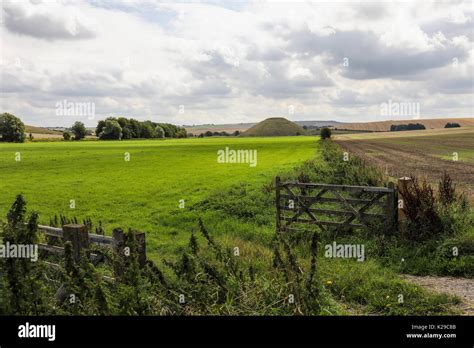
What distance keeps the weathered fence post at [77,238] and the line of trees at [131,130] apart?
10457 cm

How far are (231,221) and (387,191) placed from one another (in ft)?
20.4

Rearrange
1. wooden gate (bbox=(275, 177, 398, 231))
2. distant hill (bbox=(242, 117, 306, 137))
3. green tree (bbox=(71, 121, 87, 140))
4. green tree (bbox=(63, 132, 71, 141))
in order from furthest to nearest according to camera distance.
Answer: distant hill (bbox=(242, 117, 306, 137)) → green tree (bbox=(71, 121, 87, 140)) → green tree (bbox=(63, 132, 71, 141)) → wooden gate (bbox=(275, 177, 398, 231))

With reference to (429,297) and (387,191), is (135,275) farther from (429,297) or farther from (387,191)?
(387,191)

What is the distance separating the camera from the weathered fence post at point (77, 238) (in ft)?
23.0

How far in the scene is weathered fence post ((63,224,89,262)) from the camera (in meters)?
7.02

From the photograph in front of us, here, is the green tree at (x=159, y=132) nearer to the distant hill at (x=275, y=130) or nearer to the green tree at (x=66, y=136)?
the green tree at (x=66, y=136)

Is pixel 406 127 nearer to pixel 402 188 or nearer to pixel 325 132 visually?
pixel 325 132

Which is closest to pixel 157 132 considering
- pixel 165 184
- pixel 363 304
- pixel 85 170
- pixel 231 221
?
pixel 85 170

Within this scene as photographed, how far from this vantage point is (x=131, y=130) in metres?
119

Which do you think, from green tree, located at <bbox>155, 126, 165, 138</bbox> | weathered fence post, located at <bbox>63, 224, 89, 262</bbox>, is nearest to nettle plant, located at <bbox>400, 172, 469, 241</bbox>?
weathered fence post, located at <bbox>63, 224, 89, 262</bbox>

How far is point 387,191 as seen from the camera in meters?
12.1

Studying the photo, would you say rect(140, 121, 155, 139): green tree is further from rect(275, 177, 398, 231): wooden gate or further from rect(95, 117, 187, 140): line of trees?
rect(275, 177, 398, 231): wooden gate

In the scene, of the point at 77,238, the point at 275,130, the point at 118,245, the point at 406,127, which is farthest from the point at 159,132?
the point at 118,245

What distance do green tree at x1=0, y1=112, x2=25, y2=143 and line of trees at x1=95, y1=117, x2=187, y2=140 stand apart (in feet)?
75.6
